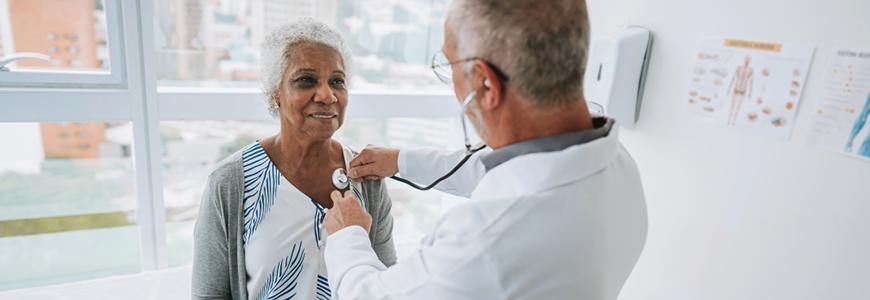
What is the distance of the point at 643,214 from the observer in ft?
2.72

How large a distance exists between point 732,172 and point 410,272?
106 cm

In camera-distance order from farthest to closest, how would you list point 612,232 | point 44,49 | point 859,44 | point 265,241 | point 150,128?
point 150,128
point 44,49
point 265,241
point 859,44
point 612,232

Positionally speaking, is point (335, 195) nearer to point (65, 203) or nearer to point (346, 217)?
point (346, 217)

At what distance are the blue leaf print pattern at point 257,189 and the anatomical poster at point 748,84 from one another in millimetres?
1272

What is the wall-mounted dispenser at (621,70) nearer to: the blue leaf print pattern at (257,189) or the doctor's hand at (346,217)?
the doctor's hand at (346,217)

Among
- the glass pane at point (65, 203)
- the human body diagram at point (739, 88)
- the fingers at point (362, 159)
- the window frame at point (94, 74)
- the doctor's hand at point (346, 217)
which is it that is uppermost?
the human body diagram at point (739, 88)

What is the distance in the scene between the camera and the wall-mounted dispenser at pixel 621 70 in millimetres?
1485

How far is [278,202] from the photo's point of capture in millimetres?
1156

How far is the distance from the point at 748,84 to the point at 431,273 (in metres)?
1.10

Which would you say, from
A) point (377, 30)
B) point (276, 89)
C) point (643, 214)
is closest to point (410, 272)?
point (643, 214)

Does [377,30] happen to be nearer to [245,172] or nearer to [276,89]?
[276,89]

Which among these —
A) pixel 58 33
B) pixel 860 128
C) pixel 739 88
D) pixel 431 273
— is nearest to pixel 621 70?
pixel 739 88

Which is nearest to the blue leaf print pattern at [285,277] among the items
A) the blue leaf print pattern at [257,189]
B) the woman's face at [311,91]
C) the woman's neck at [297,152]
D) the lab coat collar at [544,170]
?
the blue leaf print pattern at [257,189]

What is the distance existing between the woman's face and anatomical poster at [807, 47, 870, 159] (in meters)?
1.21
